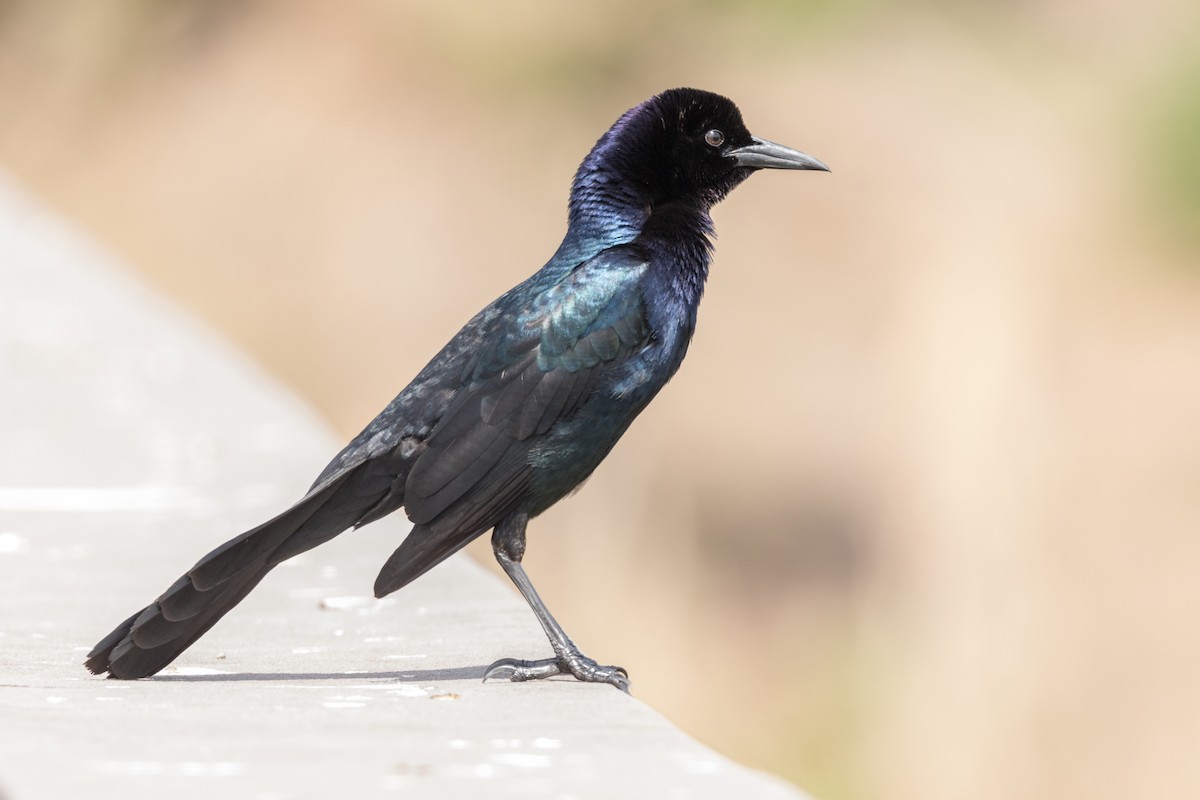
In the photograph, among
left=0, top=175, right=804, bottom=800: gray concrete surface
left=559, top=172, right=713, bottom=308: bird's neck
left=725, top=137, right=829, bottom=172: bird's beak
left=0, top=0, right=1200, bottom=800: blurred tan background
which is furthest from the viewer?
left=0, top=0, right=1200, bottom=800: blurred tan background

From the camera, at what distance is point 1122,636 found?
917 cm

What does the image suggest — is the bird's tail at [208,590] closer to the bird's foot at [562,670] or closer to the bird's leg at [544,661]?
the bird's leg at [544,661]

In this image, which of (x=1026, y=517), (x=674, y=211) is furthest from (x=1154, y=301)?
(x=674, y=211)

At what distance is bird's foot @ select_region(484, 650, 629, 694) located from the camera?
122 inches

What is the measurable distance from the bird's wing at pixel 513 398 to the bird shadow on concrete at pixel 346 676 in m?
0.21

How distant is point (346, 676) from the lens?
119 inches

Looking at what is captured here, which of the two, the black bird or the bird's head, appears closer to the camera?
the black bird

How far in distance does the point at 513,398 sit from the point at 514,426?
0.06 m

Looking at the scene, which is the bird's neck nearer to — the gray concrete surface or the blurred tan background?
the gray concrete surface

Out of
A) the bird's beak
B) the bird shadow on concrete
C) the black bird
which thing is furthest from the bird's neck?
the bird shadow on concrete

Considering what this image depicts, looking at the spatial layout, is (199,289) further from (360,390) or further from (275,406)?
(275,406)

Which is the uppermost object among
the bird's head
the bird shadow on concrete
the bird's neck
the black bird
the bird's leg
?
the bird's head

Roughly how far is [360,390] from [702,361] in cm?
238

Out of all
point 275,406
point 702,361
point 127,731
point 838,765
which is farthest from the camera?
point 702,361
